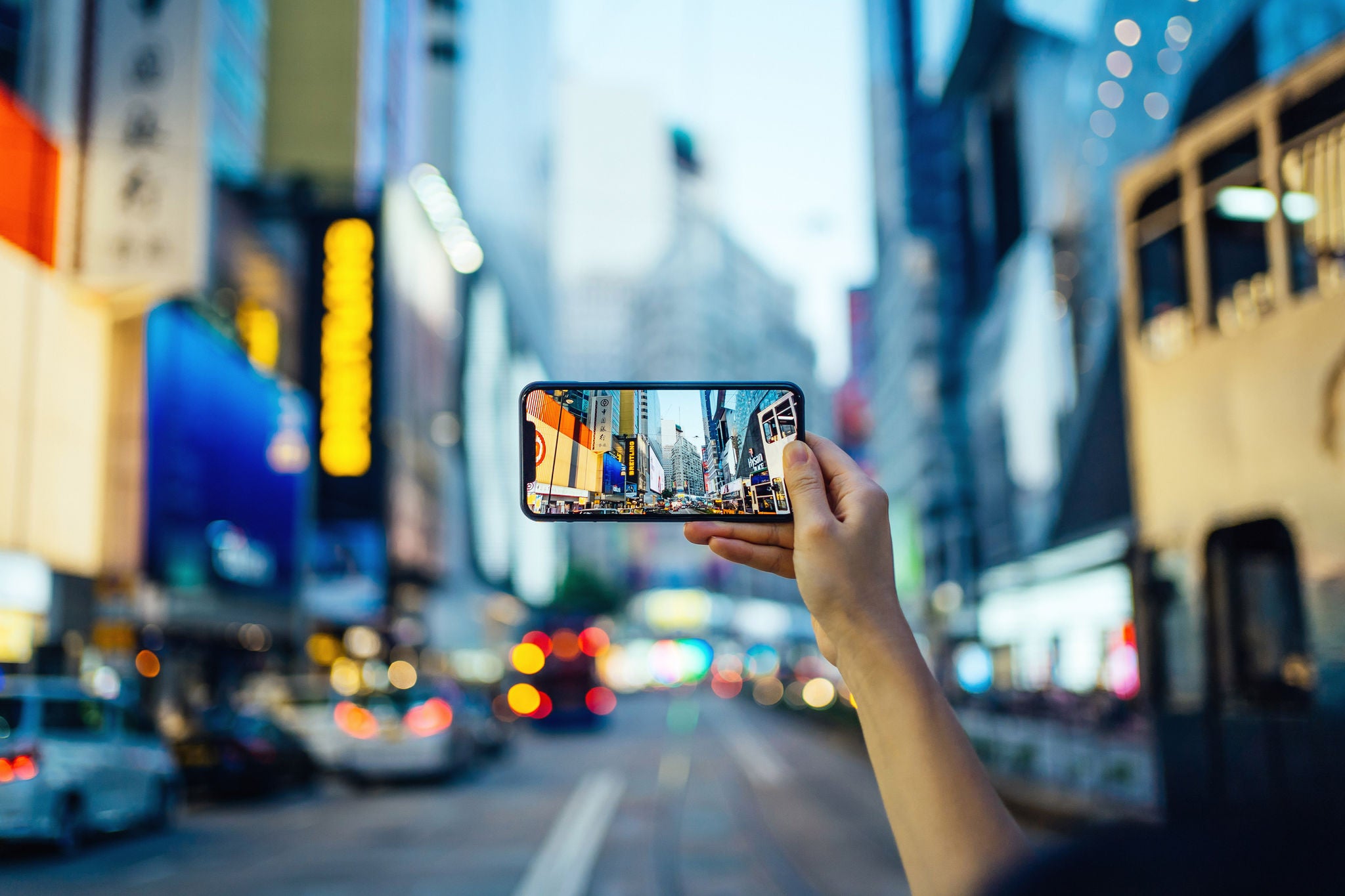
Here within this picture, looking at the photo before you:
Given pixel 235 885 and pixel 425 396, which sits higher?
pixel 425 396

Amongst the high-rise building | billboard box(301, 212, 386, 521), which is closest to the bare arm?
the high-rise building

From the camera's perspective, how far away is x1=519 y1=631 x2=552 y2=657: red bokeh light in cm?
3975

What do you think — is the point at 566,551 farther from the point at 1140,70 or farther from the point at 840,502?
the point at 840,502

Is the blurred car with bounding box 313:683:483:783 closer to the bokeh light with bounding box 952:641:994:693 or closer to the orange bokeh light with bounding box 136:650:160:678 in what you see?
the orange bokeh light with bounding box 136:650:160:678

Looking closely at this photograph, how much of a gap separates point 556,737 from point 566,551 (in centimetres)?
11489

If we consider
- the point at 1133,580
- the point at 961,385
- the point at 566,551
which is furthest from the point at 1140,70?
the point at 566,551

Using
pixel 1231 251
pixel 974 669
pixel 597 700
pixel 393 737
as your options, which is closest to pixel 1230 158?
pixel 1231 251

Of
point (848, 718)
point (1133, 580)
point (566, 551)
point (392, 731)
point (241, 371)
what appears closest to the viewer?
point (1133, 580)

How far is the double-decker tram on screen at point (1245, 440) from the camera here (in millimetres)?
7023

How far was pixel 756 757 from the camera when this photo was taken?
2864 cm

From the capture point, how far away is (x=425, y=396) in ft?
219

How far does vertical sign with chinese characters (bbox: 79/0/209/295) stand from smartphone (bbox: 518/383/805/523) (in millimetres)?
17094

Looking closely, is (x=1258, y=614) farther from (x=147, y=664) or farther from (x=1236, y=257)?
(x=147, y=664)

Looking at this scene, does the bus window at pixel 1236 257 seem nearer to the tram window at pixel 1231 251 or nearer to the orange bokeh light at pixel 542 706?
the tram window at pixel 1231 251
